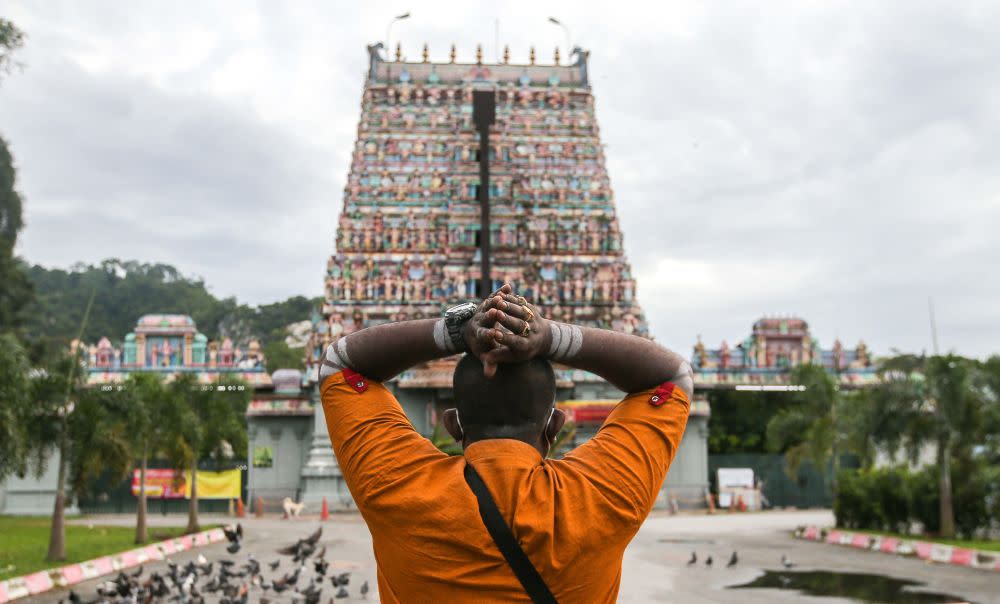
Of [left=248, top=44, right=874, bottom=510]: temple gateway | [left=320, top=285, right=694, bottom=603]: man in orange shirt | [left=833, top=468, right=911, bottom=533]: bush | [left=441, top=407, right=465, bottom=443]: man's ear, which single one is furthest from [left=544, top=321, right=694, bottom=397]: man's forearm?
[left=248, top=44, right=874, bottom=510]: temple gateway

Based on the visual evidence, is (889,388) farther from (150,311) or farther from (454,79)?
(150,311)

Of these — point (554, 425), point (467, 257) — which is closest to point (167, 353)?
point (467, 257)

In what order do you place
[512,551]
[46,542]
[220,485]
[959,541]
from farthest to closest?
1. [220,485]
2. [46,542]
3. [959,541]
4. [512,551]

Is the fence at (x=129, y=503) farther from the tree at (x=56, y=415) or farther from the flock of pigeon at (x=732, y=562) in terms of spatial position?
the flock of pigeon at (x=732, y=562)

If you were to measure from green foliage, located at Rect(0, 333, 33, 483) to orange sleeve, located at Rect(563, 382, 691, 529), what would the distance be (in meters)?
13.3

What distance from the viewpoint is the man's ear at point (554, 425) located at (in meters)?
2.92

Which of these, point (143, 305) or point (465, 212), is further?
point (143, 305)

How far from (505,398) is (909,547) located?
20561 mm

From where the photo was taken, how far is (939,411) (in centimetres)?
2181

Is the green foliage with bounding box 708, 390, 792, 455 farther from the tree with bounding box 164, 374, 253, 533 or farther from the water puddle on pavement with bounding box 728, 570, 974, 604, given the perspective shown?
the water puddle on pavement with bounding box 728, 570, 974, 604

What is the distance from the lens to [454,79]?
47.8 m

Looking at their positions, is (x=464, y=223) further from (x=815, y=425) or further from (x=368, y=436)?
(x=368, y=436)

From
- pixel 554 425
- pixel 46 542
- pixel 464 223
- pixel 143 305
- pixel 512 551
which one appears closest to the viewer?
pixel 512 551

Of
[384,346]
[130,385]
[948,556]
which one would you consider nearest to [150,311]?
[130,385]
